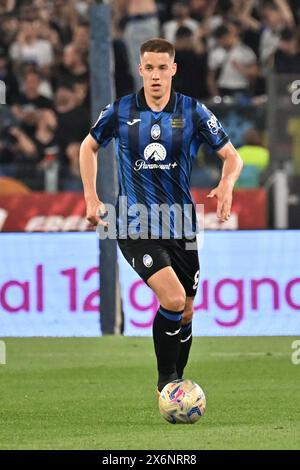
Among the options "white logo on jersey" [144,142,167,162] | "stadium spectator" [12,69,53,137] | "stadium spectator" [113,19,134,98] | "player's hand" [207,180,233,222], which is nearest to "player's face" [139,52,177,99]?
"white logo on jersey" [144,142,167,162]

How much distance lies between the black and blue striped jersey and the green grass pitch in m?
1.23

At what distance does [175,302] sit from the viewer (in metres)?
8.95

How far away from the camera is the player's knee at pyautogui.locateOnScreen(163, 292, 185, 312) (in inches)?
352

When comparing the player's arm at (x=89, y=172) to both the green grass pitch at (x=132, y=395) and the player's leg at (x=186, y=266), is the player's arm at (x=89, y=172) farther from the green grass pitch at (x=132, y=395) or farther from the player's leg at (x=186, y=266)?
the green grass pitch at (x=132, y=395)

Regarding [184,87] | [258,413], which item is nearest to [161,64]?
[258,413]

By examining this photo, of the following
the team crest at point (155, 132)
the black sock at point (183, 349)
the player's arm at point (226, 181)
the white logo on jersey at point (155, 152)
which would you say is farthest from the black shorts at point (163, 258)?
the team crest at point (155, 132)

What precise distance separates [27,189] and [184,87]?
2.82m

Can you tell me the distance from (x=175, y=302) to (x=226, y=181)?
85 centimetres

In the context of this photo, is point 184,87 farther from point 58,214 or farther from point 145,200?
point 145,200

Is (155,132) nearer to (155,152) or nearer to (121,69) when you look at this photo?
(155,152)

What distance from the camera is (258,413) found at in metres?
9.25

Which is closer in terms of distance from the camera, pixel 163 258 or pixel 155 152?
pixel 163 258

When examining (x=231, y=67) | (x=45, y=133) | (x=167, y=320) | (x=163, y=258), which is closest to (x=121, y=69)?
(x=45, y=133)
